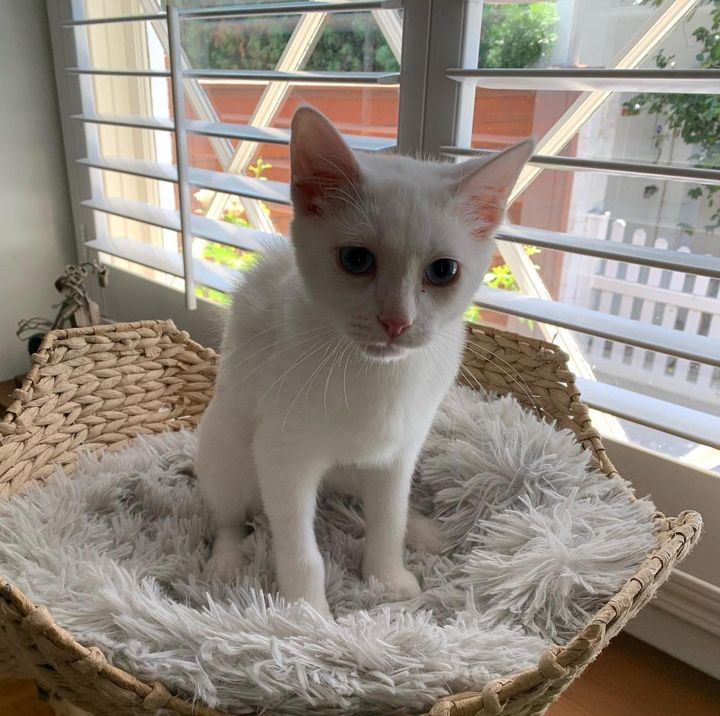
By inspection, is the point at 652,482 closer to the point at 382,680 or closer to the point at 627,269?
the point at 627,269

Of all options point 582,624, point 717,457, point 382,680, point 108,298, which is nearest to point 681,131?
point 717,457

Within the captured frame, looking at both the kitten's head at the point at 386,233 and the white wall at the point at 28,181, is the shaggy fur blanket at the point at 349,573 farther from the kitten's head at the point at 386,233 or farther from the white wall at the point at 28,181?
the white wall at the point at 28,181

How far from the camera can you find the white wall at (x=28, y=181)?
5.44 ft

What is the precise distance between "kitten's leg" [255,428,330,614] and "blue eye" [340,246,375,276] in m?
0.22

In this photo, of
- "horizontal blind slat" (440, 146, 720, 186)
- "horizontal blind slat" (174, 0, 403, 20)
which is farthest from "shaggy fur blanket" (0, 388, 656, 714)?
"horizontal blind slat" (174, 0, 403, 20)

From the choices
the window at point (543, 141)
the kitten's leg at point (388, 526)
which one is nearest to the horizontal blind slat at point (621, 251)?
the window at point (543, 141)

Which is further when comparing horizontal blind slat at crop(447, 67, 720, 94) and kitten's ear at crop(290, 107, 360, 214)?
horizontal blind slat at crop(447, 67, 720, 94)

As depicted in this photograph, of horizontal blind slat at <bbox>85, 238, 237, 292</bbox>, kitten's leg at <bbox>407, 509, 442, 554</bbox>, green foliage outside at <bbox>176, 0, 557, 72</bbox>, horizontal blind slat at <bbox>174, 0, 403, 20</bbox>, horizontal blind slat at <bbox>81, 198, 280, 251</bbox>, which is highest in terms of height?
horizontal blind slat at <bbox>174, 0, 403, 20</bbox>

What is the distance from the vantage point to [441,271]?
0.66 m

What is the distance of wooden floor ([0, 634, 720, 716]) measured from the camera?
93cm

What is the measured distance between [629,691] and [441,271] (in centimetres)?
72

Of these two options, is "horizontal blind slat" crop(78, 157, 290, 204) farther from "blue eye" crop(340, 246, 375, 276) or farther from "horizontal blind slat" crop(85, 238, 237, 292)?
"blue eye" crop(340, 246, 375, 276)

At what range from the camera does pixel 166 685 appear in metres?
0.58

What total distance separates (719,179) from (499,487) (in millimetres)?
489
